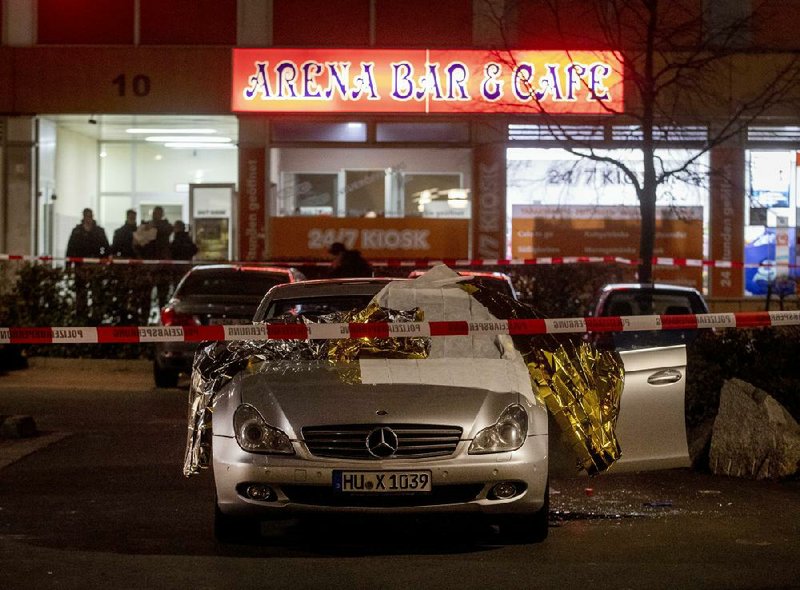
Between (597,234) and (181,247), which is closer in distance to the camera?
(181,247)

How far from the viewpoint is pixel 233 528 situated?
300 inches

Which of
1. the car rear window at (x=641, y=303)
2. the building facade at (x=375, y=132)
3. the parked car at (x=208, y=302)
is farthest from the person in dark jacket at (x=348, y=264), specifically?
the building facade at (x=375, y=132)

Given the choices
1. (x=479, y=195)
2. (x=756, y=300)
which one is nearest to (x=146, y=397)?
(x=479, y=195)

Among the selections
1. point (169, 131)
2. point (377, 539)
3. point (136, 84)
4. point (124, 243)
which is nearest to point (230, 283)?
point (124, 243)

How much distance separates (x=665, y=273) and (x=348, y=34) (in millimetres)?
6973

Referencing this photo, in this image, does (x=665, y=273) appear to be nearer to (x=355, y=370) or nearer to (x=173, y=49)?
(x=173, y=49)

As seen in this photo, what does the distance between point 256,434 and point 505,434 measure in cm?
128

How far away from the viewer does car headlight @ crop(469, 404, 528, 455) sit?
7.33 meters

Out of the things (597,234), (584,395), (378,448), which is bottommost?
(378,448)

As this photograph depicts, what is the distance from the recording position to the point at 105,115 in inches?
1009

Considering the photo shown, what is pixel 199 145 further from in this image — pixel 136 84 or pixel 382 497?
pixel 382 497

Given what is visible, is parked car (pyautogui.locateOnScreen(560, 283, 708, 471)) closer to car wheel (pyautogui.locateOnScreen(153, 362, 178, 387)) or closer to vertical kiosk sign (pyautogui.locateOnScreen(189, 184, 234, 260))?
car wheel (pyautogui.locateOnScreen(153, 362, 178, 387))

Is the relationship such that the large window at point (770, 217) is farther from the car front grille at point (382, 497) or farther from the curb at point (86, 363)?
the car front grille at point (382, 497)

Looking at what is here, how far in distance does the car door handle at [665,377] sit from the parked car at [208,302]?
7.89 m
